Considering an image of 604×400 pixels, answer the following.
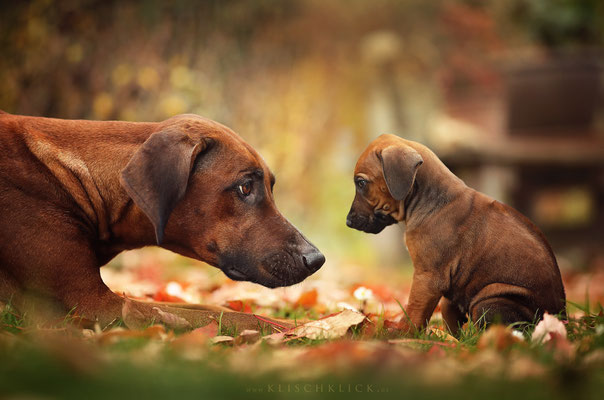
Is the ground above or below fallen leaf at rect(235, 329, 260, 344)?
above

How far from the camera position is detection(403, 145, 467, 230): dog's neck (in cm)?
365

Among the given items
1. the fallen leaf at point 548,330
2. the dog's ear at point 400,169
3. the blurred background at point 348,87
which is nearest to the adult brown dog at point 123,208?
the dog's ear at point 400,169

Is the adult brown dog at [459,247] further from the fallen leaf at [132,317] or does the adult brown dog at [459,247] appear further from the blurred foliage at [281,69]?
the blurred foliage at [281,69]

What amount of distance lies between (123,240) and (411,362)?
2.20 m

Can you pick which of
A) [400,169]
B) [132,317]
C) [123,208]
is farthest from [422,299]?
[123,208]

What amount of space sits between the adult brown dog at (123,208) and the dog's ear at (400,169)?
25.1 inches

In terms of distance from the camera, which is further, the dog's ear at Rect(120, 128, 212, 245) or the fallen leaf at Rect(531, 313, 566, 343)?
the dog's ear at Rect(120, 128, 212, 245)

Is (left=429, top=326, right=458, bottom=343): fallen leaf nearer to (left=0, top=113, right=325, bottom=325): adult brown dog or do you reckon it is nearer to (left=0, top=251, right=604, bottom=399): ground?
(left=0, top=251, right=604, bottom=399): ground

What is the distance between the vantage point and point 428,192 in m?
3.70

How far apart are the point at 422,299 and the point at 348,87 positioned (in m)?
9.64

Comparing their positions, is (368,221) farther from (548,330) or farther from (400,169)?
(548,330)

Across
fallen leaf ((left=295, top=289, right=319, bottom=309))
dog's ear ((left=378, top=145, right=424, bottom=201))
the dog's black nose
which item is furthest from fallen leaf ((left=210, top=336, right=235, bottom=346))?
fallen leaf ((left=295, top=289, right=319, bottom=309))

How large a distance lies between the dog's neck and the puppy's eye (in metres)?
1.02

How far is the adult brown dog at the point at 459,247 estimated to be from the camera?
10.9 ft
